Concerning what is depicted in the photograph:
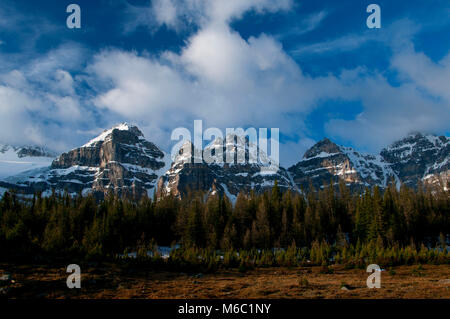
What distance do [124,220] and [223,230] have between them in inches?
981

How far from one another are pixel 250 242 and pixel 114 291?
4998 centimetres

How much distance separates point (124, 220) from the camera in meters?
79.4

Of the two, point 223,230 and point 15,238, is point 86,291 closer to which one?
point 15,238

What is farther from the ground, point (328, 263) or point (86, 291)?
point (86, 291)

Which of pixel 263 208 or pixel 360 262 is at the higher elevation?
pixel 263 208

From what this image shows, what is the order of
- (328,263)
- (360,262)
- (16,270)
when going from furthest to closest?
(328,263), (360,262), (16,270)

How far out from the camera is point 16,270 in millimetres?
29188

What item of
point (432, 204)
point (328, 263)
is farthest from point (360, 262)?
point (432, 204)
